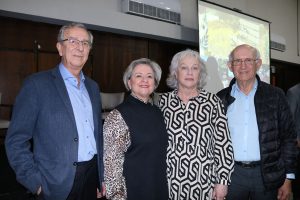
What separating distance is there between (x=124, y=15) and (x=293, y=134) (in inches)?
159

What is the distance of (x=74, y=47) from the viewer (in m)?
1.73

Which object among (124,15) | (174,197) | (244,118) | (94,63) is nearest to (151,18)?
(124,15)

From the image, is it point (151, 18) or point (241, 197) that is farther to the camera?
point (151, 18)

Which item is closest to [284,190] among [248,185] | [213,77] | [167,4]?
[248,185]

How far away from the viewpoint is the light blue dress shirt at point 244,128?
2109 millimetres

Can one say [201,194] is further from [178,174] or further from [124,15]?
[124,15]

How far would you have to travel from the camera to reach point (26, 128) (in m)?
1.55

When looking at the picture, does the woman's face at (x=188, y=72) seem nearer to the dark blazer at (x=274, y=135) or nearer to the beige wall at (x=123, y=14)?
the dark blazer at (x=274, y=135)

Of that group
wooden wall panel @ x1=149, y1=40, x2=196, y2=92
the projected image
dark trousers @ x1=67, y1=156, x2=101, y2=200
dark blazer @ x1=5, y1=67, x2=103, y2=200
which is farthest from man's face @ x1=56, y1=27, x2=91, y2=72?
wooden wall panel @ x1=149, y1=40, x2=196, y2=92

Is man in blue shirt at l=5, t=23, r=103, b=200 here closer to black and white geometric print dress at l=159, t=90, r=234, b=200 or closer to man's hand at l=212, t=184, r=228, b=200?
black and white geometric print dress at l=159, t=90, r=234, b=200

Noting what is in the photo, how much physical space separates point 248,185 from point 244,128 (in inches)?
15.6

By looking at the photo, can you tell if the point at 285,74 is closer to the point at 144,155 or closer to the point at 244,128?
the point at 244,128

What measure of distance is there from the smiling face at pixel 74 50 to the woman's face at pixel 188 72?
2.11 ft

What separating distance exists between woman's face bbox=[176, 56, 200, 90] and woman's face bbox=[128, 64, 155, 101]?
0.68ft
